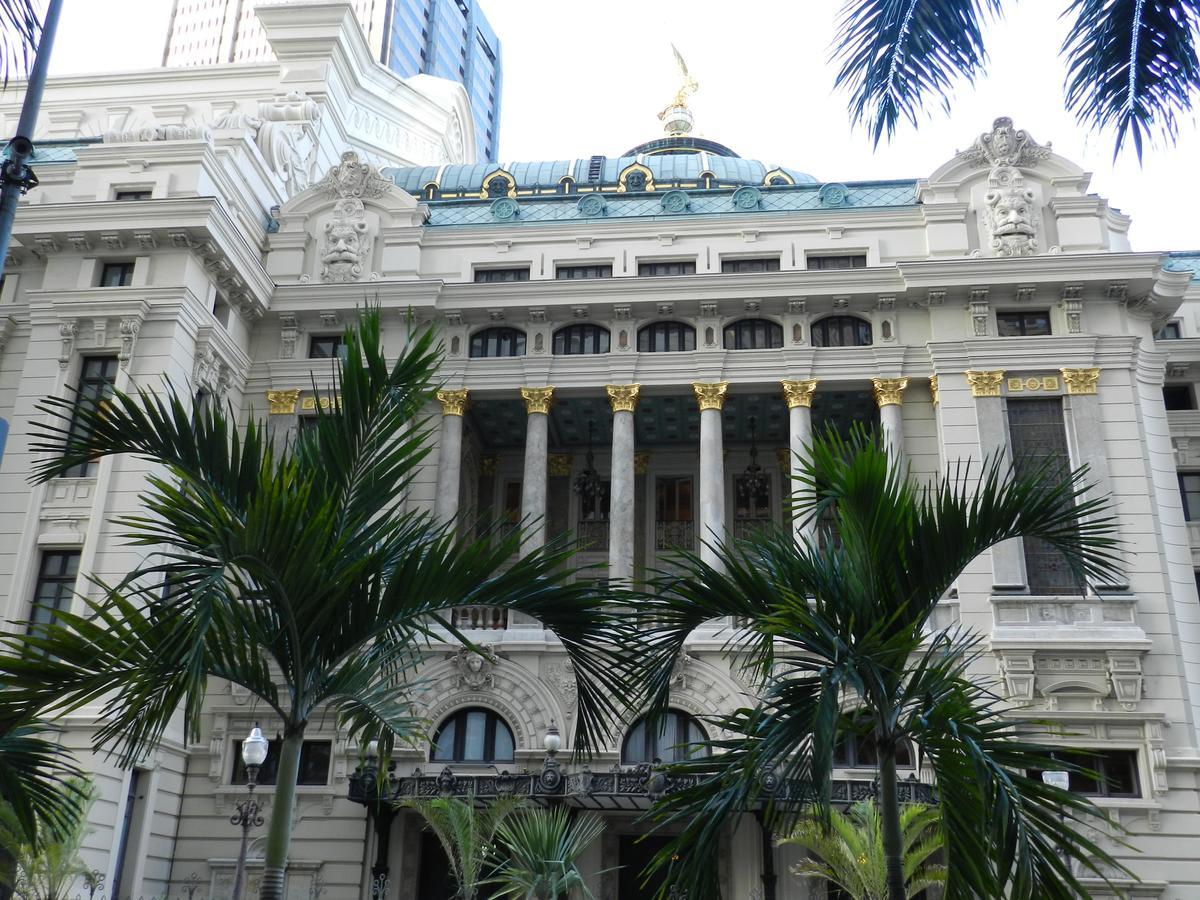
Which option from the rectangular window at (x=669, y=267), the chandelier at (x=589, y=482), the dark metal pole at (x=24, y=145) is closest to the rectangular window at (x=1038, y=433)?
the rectangular window at (x=669, y=267)

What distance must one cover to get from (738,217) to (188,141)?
17.4 m

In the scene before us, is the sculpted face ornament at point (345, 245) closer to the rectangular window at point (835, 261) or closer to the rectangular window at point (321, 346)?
the rectangular window at point (321, 346)

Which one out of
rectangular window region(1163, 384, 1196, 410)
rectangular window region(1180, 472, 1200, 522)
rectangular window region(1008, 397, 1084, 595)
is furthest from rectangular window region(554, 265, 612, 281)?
rectangular window region(1180, 472, 1200, 522)

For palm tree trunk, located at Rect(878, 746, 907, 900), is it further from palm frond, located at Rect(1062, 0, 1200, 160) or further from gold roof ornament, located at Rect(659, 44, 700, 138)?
gold roof ornament, located at Rect(659, 44, 700, 138)

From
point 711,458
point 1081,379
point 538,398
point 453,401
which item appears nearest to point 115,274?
point 453,401

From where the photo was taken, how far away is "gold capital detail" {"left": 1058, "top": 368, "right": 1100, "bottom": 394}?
1366 inches

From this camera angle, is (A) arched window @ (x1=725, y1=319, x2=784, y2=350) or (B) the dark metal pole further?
(A) arched window @ (x1=725, y1=319, x2=784, y2=350)

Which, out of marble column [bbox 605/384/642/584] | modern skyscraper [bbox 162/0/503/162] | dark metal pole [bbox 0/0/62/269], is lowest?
dark metal pole [bbox 0/0/62/269]

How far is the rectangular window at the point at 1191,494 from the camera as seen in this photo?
38.8m

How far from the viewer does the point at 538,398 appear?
123 feet

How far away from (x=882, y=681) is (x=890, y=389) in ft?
86.2

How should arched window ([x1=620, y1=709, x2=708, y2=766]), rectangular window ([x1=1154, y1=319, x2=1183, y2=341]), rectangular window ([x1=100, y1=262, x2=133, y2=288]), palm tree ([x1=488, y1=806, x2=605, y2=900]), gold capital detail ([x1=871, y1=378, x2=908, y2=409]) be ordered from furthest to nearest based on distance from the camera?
1. rectangular window ([x1=1154, y1=319, x2=1183, y2=341])
2. gold capital detail ([x1=871, y1=378, x2=908, y2=409])
3. rectangular window ([x1=100, y1=262, x2=133, y2=288])
4. arched window ([x1=620, y1=709, x2=708, y2=766])
5. palm tree ([x1=488, y1=806, x2=605, y2=900])

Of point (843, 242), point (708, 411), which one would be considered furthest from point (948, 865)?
point (843, 242)

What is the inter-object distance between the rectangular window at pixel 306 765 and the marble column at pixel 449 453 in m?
7.46
